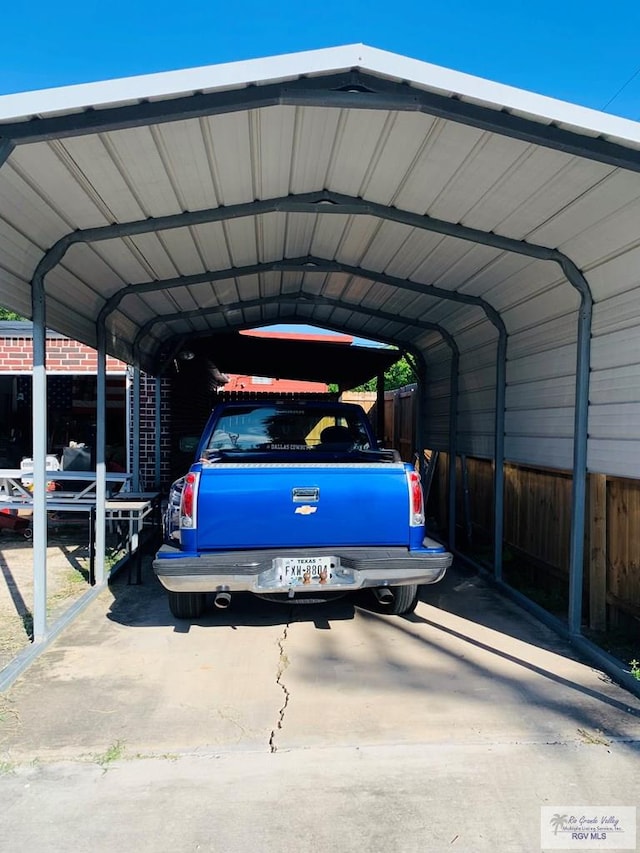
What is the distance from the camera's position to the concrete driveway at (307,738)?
2.55 m

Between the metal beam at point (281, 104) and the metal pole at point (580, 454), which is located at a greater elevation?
the metal beam at point (281, 104)

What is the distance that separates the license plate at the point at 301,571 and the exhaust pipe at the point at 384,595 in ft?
2.98

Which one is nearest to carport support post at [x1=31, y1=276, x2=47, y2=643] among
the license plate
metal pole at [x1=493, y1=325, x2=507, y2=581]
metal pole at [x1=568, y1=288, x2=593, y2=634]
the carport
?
the carport

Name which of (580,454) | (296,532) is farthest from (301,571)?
(580,454)

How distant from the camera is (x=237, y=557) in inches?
164

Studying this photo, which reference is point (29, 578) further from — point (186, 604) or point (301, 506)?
→ point (301, 506)

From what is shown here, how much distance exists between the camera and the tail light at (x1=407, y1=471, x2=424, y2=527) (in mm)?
4375

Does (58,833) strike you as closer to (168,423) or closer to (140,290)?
(140,290)

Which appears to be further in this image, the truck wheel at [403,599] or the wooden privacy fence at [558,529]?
the truck wheel at [403,599]

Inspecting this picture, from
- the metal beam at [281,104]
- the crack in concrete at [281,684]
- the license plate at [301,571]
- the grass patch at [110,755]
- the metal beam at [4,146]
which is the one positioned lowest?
the grass patch at [110,755]

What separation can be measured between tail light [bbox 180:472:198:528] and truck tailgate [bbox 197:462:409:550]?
0.04 meters

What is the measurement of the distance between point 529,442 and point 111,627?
166 inches

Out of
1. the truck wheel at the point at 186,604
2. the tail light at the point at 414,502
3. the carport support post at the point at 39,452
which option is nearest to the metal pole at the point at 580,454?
the tail light at the point at 414,502

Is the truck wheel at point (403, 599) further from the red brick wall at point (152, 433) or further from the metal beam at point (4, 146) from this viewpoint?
the red brick wall at point (152, 433)
